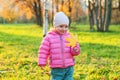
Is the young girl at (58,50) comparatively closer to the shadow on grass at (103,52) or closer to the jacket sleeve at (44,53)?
the jacket sleeve at (44,53)

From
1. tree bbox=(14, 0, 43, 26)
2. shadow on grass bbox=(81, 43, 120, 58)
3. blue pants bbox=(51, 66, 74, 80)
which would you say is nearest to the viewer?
blue pants bbox=(51, 66, 74, 80)

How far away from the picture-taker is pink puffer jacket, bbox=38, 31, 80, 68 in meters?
5.77

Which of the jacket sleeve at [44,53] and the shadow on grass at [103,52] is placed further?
the shadow on grass at [103,52]

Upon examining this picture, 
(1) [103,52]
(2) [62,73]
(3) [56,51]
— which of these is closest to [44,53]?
(3) [56,51]

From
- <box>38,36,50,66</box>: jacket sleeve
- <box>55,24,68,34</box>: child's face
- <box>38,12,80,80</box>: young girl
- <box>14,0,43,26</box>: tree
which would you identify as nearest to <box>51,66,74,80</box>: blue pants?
<box>38,12,80,80</box>: young girl

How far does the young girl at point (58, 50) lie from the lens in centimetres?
577

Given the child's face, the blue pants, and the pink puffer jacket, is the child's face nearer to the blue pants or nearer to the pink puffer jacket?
the pink puffer jacket

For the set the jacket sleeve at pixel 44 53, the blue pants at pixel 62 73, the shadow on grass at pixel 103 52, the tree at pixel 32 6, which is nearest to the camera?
the jacket sleeve at pixel 44 53

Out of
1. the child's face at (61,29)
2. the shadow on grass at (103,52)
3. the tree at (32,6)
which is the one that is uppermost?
the child's face at (61,29)

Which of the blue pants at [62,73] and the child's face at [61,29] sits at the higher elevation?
the child's face at [61,29]

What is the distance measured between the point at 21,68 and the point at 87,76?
81.6 inches

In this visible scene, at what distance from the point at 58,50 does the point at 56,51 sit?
4 cm

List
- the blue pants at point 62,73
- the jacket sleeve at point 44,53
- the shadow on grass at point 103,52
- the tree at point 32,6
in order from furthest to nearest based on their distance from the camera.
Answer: the tree at point 32,6 < the shadow on grass at point 103,52 < the blue pants at point 62,73 < the jacket sleeve at point 44,53

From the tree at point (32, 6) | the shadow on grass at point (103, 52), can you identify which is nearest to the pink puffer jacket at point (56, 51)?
the shadow on grass at point (103, 52)
